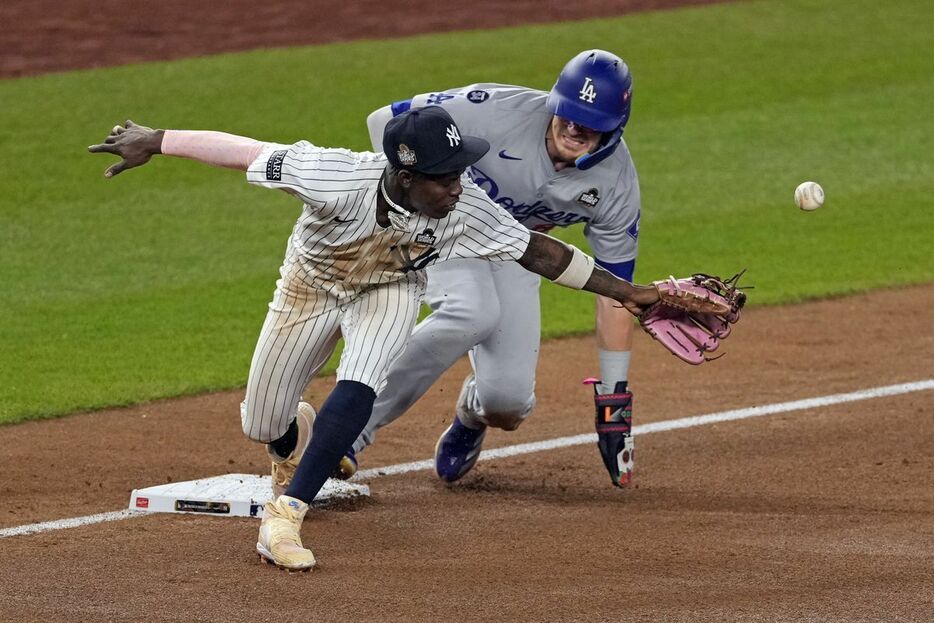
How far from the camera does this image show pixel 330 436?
5172mm

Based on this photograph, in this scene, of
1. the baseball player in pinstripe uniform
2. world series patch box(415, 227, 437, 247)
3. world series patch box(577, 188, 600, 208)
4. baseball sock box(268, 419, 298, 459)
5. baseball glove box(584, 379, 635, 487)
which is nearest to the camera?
the baseball player in pinstripe uniform

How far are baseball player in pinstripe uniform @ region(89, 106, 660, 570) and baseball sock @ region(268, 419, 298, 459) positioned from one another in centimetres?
14

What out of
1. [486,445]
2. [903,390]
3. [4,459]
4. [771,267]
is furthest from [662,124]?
[4,459]

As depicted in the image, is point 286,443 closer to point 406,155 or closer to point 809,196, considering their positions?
point 406,155

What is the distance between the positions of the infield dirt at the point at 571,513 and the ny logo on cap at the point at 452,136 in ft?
4.92

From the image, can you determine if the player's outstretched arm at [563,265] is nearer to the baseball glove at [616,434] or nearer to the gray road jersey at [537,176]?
the gray road jersey at [537,176]

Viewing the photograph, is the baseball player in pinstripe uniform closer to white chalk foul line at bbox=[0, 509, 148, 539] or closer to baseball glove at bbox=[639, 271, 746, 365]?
baseball glove at bbox=[639, 271, 746, 365]

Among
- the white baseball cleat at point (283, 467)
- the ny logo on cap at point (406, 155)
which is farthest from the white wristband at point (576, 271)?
the white baseball cleat at point (283, 467)

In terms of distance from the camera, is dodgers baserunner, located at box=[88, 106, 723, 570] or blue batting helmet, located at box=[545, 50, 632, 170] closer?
dodgers baserunner, located at box=[88, 106, 723, 570]

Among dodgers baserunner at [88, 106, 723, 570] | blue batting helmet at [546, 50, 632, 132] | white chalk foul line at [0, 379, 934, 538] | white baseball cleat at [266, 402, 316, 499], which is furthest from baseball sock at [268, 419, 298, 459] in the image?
blue batting helmet at [546, 50, 632, 132]

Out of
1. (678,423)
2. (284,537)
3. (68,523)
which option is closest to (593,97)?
(284,537)

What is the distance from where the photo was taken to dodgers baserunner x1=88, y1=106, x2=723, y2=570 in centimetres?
513

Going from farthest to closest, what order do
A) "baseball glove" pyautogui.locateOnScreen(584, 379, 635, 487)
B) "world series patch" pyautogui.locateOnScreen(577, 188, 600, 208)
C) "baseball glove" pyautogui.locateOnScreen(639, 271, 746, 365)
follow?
"baseball glove" pyautogui.locateOnScreen(584, 379, 635, 487) < "world series patch" pyautogui.locateOnScreen(577, 188, 600, 208) < "baseball glove" pyautogui.locateOnScreen(639, 271, 746, 365)

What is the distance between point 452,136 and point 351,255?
62 cm
